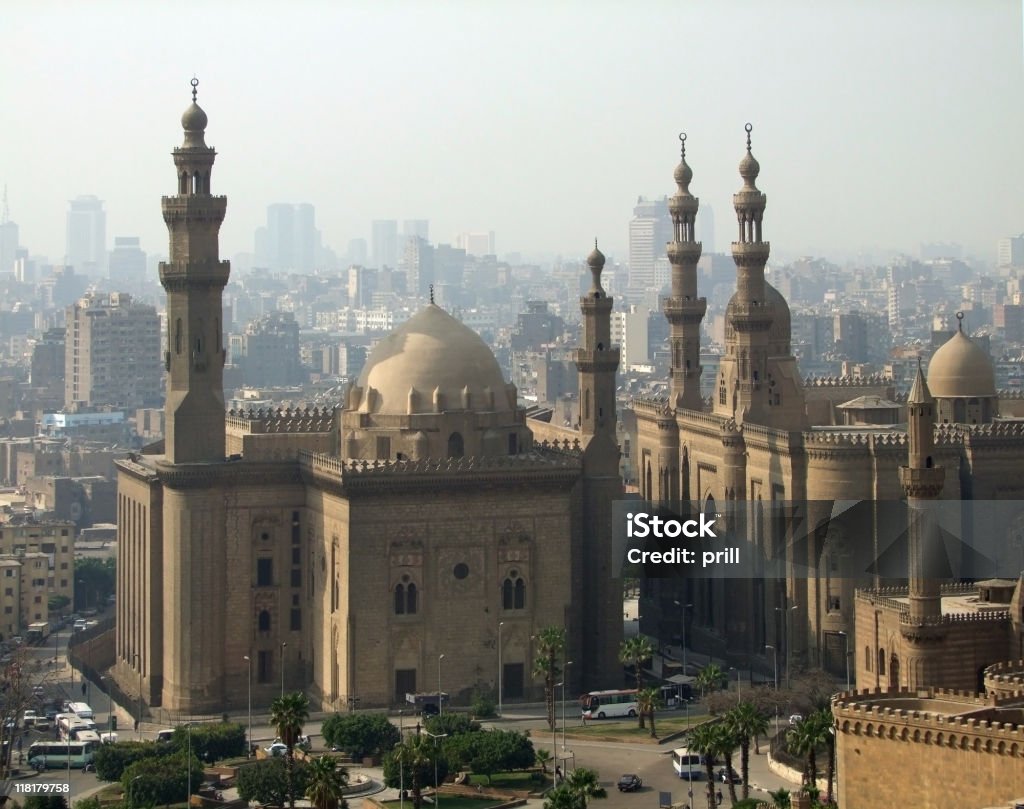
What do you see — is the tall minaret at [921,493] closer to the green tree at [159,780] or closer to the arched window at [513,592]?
the arched window at [513,592]

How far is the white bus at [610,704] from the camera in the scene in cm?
6481

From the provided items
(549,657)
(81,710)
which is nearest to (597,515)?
(549,657)

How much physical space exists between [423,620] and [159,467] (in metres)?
7.90

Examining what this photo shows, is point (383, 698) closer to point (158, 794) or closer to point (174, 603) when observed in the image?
point (174, 603)

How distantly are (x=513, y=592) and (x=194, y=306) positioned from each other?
35.7 ft

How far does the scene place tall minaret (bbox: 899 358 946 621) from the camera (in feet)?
176

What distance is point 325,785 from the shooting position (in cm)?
5084

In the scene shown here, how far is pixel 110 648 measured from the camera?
76.6 m

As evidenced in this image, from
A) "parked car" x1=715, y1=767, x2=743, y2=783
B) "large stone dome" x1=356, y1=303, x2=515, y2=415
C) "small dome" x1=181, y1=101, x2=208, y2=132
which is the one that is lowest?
→ "parked car" x1=715, y1=767, x2=743, y2=783

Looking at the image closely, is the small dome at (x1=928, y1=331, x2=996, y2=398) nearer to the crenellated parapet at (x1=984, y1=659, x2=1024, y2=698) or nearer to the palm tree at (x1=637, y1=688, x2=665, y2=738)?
the palm tree at (x1=637, y1=688, x2=665, y2=738)

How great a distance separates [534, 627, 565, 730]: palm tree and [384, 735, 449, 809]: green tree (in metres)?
6.47

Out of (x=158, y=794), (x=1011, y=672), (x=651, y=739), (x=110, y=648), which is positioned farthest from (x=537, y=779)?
(x=110, y=648)

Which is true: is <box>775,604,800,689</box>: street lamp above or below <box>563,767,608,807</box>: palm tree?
above

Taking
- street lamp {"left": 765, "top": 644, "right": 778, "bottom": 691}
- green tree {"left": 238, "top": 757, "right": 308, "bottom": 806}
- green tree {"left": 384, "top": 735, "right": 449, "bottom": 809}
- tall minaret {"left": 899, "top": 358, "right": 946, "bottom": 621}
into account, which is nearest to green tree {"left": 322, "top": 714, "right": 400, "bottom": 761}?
green tree {"left": 384, "top": 735, "right": 449, "bottom": 809}
